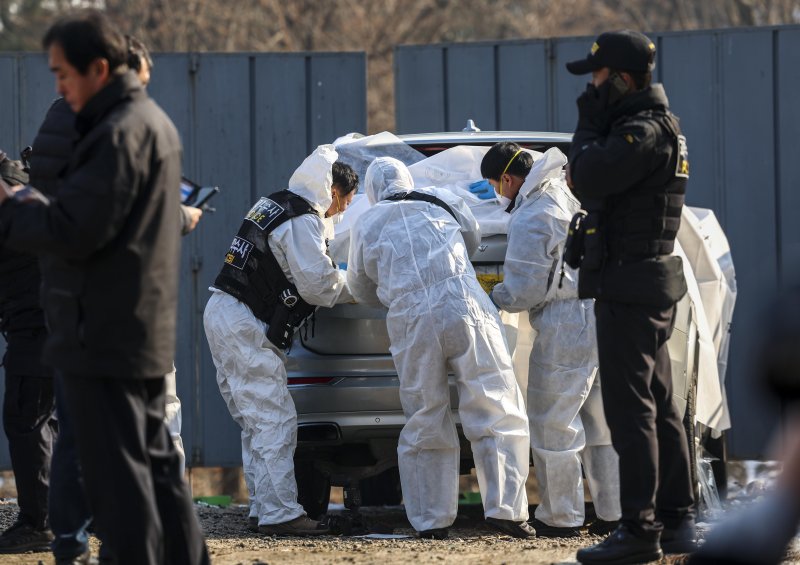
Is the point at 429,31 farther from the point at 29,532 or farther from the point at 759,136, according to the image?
the point at 29,532

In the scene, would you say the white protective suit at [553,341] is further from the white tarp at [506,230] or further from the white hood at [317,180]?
the white hood at [317,180]

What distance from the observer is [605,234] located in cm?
495

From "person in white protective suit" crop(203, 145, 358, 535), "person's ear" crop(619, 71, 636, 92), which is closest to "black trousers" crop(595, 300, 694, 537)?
"person's ear" crop(619, 71, 636, 92)

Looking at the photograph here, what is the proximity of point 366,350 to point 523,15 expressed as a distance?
19296 millimetres

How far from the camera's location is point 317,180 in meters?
6.52

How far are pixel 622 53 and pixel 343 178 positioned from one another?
2071 mm

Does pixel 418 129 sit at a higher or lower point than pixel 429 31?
lower

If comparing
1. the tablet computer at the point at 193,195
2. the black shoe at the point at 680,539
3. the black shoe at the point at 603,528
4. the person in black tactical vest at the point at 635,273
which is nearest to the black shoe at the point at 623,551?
the person in black tactical vest at the point at 635,273

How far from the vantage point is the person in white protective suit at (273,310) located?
6.40 m

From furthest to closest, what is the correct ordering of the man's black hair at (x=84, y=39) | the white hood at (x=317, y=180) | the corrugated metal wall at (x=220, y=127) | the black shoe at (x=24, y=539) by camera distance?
the corrugated metal wall at (x=220, y=127)
the white hood at (x=317, y=180)
the black shoe at (x=24, y=539)
the man's black hair at (x=84, y=39)

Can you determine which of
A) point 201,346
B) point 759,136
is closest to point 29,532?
point 201,346

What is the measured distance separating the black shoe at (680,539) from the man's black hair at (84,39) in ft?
8.89

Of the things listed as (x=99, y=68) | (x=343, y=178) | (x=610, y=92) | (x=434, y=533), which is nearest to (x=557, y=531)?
(x=434, y=533)

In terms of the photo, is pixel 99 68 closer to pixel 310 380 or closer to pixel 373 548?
pixel 373 548
